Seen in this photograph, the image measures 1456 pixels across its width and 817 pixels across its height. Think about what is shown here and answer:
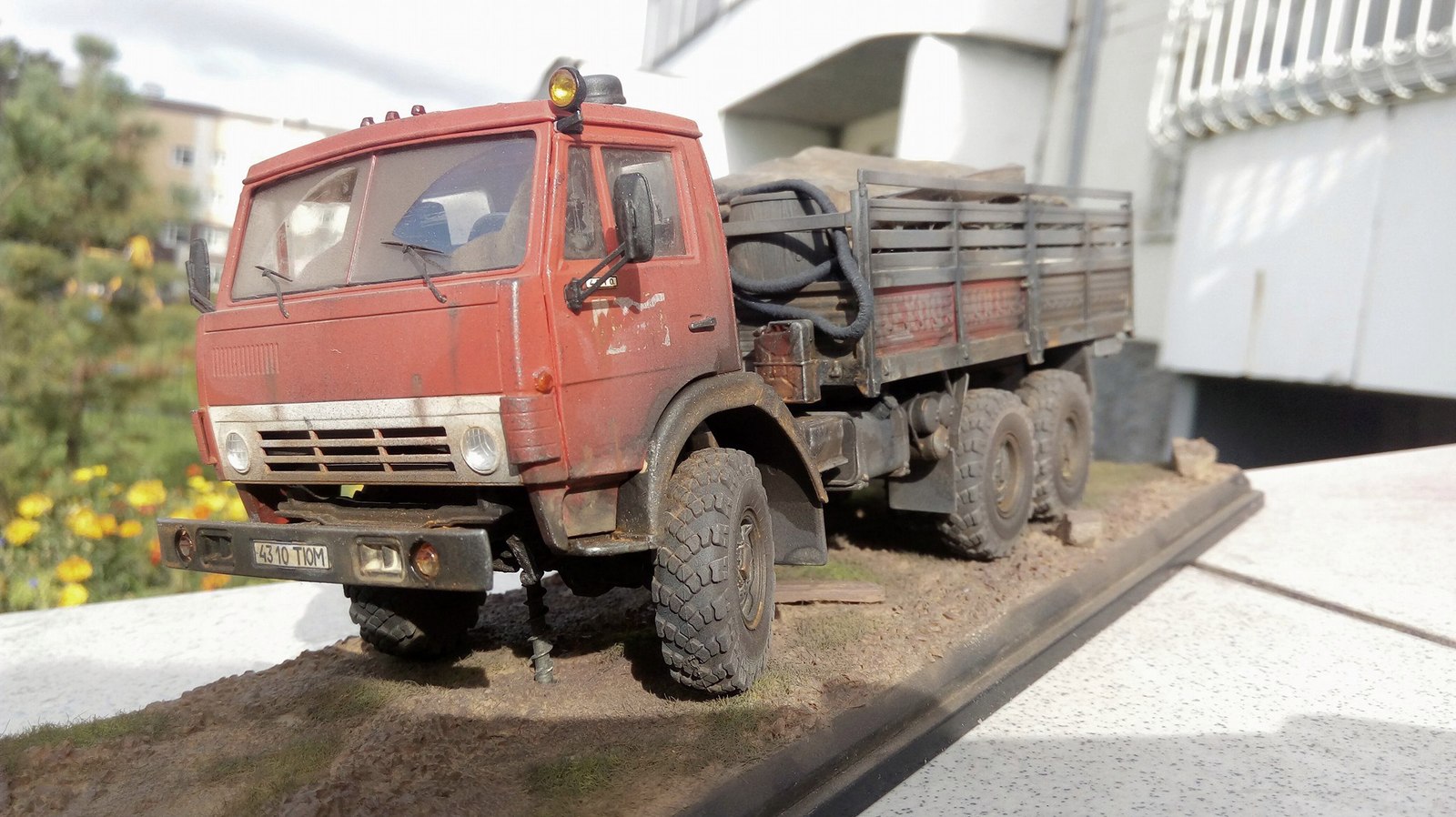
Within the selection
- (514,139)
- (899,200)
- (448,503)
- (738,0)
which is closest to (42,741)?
(448,503)

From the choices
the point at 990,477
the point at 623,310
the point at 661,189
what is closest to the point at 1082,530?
the point at 990,477

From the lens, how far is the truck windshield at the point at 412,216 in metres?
3.92

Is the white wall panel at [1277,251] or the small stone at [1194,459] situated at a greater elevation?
the white wall panel at [1277,251]

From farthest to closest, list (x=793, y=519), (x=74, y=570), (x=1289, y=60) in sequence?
1. (x=1289, y=60)
2. (x=74, y=570)
3. (x=793, y=519)

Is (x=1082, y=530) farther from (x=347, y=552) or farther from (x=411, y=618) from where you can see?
(x=347, y=552)

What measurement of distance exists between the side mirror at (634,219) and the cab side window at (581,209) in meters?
0.17

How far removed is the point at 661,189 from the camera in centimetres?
447

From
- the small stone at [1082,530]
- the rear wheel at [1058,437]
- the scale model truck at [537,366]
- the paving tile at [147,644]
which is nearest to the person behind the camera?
the scale model truck at [537,366]

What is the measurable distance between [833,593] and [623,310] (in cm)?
212

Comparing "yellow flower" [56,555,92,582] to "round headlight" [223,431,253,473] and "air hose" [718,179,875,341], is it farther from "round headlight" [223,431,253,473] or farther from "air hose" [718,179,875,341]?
"air hose" [718,179,875,341]

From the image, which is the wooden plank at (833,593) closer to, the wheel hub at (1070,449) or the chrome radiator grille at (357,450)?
the chrome radiator grille at (357,450)

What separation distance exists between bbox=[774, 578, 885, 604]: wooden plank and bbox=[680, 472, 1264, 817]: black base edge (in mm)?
614

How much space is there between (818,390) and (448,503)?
1.79m

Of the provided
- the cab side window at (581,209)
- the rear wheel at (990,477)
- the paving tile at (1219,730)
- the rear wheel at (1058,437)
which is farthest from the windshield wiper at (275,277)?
the rear wheel at (1058,437)
